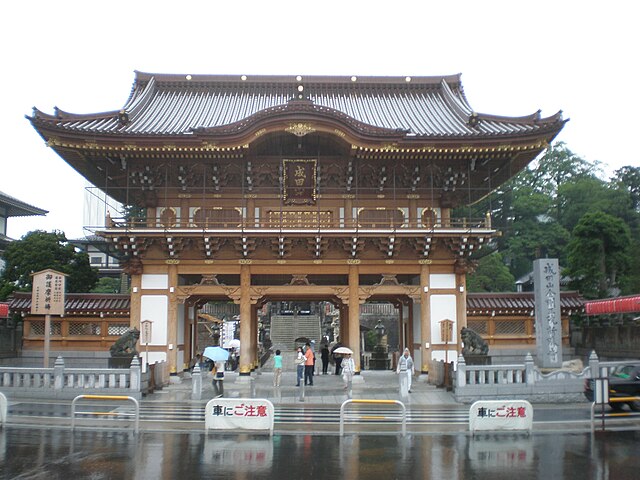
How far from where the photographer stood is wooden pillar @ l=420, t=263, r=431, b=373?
25.8m

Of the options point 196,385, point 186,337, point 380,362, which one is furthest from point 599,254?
point 196,385

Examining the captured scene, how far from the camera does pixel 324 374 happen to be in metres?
31.0

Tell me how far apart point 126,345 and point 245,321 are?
5.16 m

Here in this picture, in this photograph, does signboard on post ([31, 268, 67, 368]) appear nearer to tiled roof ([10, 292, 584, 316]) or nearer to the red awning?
tiled roof ([10, 292, 584, 316])

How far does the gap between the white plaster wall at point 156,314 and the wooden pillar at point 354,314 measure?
824 centimetres

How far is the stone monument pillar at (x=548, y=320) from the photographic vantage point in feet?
74.7

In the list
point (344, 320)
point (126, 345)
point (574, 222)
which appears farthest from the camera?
point (574, 222)

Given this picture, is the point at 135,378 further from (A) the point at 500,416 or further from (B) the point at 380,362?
(B) the point at 380,362

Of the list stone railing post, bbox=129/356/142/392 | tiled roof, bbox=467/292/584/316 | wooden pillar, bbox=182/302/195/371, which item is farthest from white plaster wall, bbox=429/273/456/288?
stone railing post, bbox=129/356/142/392

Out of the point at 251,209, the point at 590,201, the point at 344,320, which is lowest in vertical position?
the point at 344,320

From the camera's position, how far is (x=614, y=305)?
27297 millimetres

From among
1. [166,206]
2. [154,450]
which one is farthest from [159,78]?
[154,450]

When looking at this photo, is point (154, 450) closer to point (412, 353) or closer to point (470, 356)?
point (470, 356)

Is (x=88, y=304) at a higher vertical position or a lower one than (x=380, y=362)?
higher
